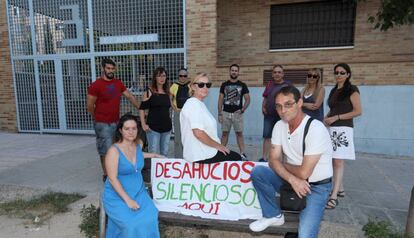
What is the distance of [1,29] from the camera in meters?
9.11

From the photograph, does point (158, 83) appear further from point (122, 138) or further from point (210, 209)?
point (210, 209)

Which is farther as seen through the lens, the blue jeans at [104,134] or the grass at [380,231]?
the blue jeans at [104,134]

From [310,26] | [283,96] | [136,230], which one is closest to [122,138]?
[136,230]

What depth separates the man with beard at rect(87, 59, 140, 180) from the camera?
4.18 meters

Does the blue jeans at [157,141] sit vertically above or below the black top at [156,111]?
below

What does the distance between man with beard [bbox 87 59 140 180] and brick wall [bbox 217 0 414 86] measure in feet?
11.6

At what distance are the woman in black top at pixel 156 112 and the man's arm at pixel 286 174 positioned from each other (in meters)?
2.14

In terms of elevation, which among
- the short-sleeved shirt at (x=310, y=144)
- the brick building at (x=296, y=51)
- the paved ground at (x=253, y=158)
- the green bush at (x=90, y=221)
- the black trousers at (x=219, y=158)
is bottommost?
the paved ground at (x=253, y=158)

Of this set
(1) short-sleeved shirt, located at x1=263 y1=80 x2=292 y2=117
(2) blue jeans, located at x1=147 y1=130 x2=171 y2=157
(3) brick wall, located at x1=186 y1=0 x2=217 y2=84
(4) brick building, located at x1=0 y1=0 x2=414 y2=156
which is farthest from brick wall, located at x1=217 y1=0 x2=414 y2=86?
(2) blue jeans, located at x1=147 y1=130 x2=171 y2=157

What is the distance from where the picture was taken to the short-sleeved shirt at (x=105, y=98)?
4188 millimetres

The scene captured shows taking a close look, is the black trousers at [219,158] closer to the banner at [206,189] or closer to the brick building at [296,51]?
the banner at [206,189]

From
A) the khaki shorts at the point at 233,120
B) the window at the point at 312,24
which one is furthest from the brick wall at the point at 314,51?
the khaki shorts at the point at 233,120

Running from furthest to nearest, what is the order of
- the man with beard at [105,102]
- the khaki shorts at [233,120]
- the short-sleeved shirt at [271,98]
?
the khaki shorts at [233,120] → the short-sleeved shirt at [271,98] → the man with beard at [105,102]

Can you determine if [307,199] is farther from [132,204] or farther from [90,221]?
[90,221]
